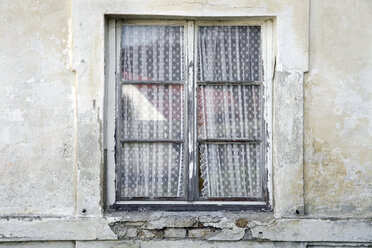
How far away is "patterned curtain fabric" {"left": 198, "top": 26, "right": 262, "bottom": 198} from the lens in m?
3.70

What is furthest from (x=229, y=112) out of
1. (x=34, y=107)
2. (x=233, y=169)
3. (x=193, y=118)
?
(x=34, y=107)

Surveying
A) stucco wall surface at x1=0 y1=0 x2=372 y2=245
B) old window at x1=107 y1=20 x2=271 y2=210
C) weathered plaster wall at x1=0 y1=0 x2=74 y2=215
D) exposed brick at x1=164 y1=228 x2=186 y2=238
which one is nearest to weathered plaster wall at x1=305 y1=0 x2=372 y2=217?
stucco wall surface at x1=0 y1=0 x2=372 y2=245

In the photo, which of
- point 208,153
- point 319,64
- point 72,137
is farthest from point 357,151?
point 72,137

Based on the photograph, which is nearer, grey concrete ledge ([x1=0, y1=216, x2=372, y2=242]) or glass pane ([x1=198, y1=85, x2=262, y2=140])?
grey concrete ledge ([x1=0, y1=216, x2=372, y2=242])

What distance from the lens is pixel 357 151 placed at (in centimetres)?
356

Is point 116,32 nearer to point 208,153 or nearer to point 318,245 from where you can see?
point 208,153

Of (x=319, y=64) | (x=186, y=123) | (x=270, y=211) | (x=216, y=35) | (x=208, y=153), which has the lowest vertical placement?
(x=270, y=211)

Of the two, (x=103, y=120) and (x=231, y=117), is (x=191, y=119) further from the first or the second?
(x=103, y=120)

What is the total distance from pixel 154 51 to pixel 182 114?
58 centimetres

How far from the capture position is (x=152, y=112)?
3703 mm

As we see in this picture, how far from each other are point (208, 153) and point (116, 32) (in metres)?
1.26

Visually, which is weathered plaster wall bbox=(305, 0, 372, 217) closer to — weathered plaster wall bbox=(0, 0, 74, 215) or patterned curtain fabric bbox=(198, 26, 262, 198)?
patterned curtain fabric bbox=(198, 26, 262, 198)

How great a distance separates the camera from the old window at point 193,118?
12.1ft

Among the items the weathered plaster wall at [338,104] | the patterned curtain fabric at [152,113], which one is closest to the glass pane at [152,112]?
the patterned curtain fabric at [152,113]
